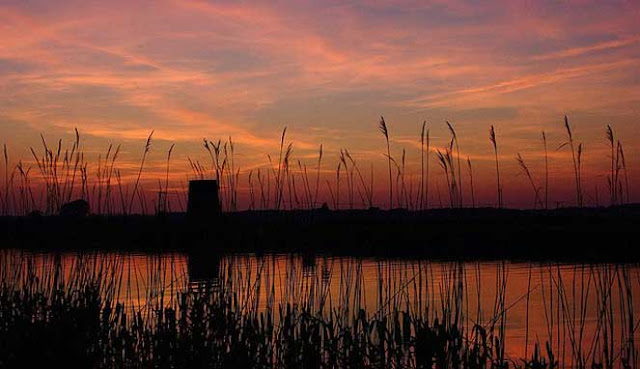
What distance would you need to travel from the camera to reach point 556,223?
35.6 metres

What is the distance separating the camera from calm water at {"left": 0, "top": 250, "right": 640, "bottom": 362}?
605 centimetres

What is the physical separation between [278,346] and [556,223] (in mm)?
32192

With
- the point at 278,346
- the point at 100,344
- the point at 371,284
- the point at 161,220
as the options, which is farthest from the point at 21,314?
the point at 371,284

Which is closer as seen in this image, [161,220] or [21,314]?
[21,314]

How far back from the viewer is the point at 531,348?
27.4ft

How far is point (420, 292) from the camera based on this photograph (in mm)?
5812

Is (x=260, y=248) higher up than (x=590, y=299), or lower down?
higher up

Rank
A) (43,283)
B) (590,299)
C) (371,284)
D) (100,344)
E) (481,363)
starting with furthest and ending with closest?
(371,284) < (590,299) < (43,283) < (100,344) < (481,363)

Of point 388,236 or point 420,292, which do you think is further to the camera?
point 388,236

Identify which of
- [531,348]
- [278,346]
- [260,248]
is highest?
[260,248]

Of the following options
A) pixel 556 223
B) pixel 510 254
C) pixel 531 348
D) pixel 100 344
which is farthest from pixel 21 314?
pixel 556 223

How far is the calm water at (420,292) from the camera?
6.05 meters

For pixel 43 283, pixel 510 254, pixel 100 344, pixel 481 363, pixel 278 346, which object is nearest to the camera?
pixel 481 363

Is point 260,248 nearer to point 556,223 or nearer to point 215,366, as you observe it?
point 215,366
